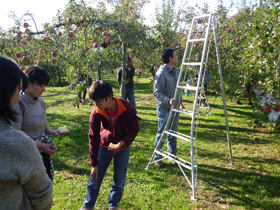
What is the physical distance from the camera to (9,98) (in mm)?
941

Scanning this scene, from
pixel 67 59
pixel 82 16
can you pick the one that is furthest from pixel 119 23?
pixel 67 59

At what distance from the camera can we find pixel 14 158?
899 mm

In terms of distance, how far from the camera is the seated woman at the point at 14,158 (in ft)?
2.93

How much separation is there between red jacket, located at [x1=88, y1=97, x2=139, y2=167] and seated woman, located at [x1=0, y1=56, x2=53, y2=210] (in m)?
1.13

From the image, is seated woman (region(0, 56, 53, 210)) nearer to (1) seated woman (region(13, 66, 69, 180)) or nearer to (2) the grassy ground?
(1) seated woman (region(13, 66, 69, 180))

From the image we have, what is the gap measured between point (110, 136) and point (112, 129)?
0.08 metres

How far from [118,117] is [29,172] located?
1229mm

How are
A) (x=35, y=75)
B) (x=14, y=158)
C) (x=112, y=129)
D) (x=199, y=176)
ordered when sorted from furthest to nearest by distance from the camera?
(x=199, y=176), (x=112, y=129), (x=35, y=75), (x=14, y=158)

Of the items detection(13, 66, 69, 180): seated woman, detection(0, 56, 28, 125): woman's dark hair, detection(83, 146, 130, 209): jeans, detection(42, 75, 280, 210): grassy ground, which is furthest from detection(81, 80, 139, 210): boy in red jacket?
detection(0, 56, 28, 125): woman's dark hair

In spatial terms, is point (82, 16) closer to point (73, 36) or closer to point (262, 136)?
point (73, 36)

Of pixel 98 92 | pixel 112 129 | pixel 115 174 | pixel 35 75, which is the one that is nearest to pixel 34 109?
pixel 35 75

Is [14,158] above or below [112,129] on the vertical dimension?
above

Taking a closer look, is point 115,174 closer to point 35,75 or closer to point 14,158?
point 35,75

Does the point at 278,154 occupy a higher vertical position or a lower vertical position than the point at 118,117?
lower
